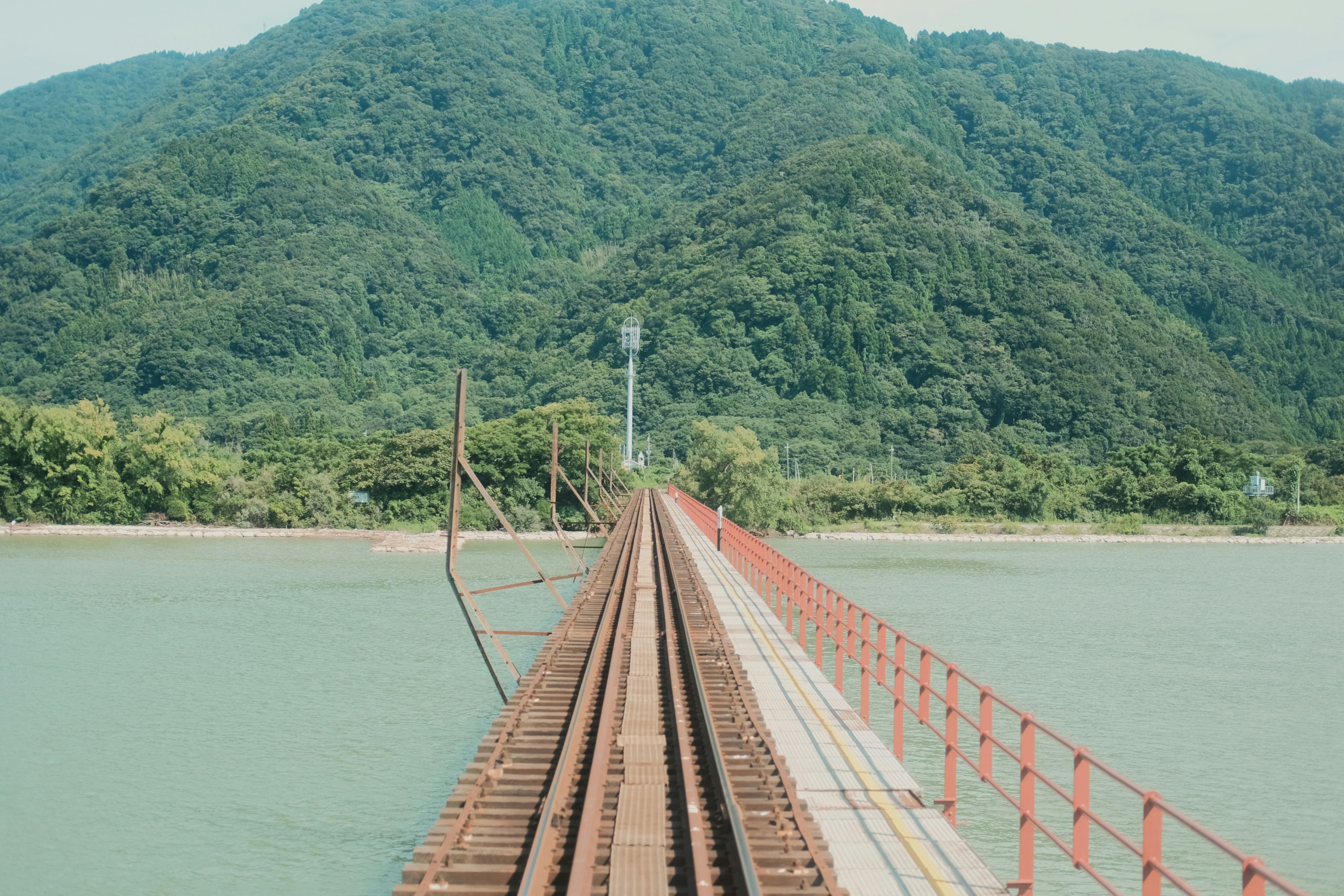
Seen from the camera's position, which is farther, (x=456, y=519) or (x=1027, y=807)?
(x=456, y=519)

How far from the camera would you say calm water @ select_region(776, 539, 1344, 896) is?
13969 mm

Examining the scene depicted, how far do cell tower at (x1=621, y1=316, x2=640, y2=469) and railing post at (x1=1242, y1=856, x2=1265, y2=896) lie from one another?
10744 cm

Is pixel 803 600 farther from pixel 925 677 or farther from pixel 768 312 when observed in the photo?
pixel 768 312

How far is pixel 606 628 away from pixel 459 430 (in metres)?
3.97

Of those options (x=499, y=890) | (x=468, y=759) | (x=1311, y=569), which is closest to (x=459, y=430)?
(x=468, y=759)

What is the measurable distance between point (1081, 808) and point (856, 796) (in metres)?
2.49

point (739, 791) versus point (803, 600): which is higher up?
point (803, 600)

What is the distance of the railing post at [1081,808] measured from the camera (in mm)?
6816

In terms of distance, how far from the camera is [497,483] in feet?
219

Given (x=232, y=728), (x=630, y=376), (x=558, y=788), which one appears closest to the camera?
(x=558, y=788)

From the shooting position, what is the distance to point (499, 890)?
7.01 meters

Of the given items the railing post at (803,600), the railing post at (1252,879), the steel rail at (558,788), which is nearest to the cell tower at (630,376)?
the railing post at (803,600)

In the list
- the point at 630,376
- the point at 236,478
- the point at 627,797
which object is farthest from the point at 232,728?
the point at 630,376

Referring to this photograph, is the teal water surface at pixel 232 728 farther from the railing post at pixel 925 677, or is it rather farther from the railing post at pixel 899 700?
the railing post at pixel 925 677
